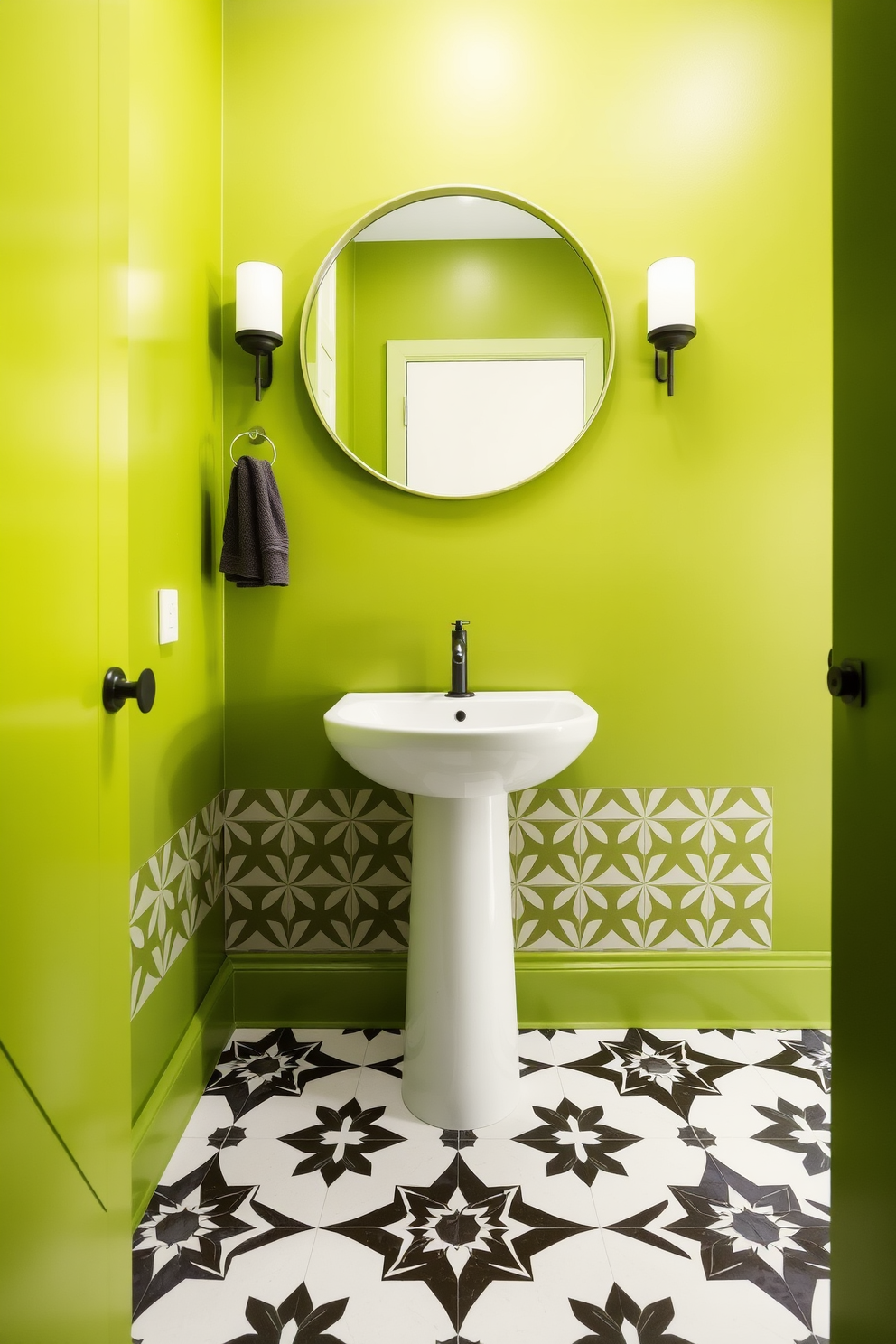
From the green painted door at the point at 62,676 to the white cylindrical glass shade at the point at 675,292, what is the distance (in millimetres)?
1202

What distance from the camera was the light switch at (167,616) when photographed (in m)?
1.45

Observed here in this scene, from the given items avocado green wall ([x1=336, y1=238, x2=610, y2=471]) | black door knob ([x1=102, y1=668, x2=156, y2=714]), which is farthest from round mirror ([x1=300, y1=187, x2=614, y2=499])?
black door knob ([x1=102, y1=668, x2=156, y2=714])

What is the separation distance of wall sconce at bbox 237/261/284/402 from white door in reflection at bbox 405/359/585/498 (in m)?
0.32

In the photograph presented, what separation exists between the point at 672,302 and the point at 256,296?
0.94 m

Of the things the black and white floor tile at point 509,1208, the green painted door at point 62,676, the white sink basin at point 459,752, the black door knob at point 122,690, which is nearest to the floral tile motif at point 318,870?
the black and white floor tile at point 509,1208

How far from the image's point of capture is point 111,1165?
92 centimetres

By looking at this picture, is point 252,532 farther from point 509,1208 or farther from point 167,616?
point 509,1208

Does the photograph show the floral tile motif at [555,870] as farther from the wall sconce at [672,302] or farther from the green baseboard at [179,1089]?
the wall sconce at [672,302]

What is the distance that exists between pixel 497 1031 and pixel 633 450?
136cm

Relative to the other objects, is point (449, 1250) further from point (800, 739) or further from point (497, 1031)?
point (800, 739)

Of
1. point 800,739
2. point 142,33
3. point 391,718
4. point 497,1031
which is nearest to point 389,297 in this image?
point 142,33

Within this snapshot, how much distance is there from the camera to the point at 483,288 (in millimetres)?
1824

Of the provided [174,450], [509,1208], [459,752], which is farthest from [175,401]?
[509,1208]

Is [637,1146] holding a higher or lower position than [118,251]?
lower
